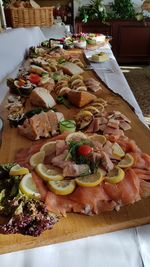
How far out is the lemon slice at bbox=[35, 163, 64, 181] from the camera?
0.85 metres

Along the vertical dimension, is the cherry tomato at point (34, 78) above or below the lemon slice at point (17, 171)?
above

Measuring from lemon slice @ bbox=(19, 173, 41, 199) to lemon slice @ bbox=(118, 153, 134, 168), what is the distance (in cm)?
31

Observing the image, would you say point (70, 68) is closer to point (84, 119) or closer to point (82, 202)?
point (84, 119)

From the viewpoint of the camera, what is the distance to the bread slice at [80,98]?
155cm

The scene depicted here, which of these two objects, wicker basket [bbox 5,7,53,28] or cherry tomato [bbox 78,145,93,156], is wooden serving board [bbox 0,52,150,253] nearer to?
cherry tomato [bbox 78,145,93,156]

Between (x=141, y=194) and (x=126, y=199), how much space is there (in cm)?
6

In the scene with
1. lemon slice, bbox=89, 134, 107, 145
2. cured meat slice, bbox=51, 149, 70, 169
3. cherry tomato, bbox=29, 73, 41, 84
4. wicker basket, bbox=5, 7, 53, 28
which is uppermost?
wicker basket, bbox=5, 7, 53, 28

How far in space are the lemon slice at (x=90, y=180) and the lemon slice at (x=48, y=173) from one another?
7cm

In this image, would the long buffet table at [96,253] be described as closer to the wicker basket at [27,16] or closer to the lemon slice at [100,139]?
the lemon slice at [100,139]

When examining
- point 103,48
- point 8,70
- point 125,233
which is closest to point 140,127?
point 125,233

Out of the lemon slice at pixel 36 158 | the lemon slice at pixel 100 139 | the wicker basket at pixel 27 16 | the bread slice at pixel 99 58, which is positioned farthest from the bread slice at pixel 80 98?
the wicker basket at pixel 27 16

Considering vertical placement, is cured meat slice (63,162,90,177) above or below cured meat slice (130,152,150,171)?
above

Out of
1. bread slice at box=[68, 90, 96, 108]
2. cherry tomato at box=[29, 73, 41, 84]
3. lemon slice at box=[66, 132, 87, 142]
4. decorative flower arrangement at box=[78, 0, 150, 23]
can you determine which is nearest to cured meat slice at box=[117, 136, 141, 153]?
lemon slice at box=[66, 132, 87, 142]

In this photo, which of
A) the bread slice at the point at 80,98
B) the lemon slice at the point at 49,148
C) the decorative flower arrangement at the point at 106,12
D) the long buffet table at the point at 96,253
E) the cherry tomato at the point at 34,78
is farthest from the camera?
the decorative flower arrangement at the point at 106,12
